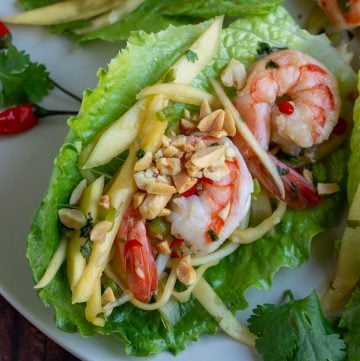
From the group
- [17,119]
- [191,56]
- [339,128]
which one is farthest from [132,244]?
[339,128]

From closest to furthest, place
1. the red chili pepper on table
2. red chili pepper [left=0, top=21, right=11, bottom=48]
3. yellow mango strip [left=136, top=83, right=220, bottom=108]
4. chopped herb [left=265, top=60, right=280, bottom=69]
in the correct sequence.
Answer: yellow mango strip [left=136, top=83, right=220, bottom=108]
chopped herb [left=265, top=60, right=280, bottom=69]
the red chili pepper on table
red chili pepper [left=0, top=21, right=11, bottom=48]

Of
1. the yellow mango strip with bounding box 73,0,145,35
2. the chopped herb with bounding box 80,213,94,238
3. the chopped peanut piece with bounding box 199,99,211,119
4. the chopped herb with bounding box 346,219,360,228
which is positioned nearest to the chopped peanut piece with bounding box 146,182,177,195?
the chopped herb with bounding box 80,213,94,238

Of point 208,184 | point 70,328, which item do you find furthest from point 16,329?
point 208,184

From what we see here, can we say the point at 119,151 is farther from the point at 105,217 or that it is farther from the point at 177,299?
the point at 177,299

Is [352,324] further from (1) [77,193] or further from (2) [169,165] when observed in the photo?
(1) [77,193]

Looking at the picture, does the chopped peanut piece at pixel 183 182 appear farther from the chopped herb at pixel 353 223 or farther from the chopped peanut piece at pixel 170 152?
the chopped herb at pixel 353 223

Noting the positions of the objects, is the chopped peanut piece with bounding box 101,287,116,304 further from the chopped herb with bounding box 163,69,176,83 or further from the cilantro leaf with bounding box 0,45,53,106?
the cilantro leaf with bounding box 0,45,53,106
